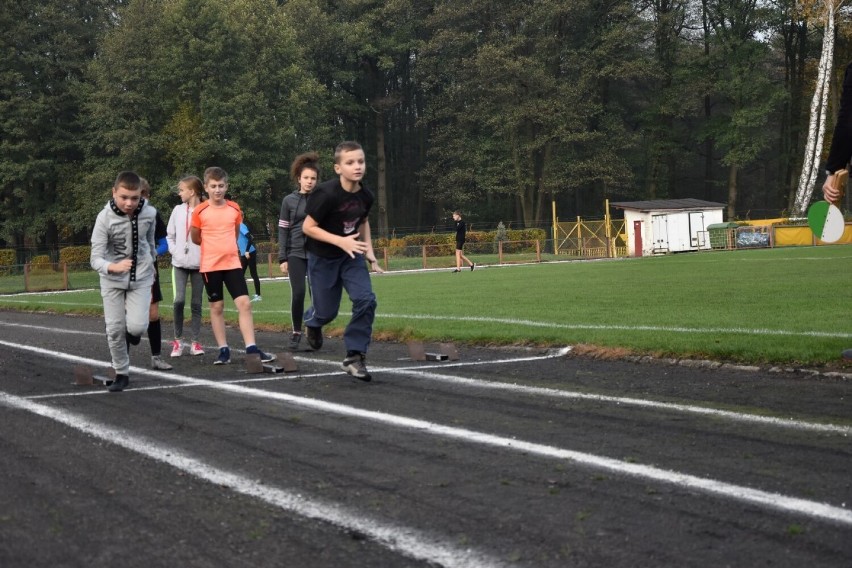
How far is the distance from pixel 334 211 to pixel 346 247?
0.47m

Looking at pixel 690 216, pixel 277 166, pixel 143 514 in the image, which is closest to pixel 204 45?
pixel 277 166

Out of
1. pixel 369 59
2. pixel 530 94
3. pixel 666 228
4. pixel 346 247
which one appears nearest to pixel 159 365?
pixel 346 247

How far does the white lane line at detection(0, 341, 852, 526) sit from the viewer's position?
3.93 metres

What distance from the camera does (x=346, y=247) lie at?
8164 millimetres

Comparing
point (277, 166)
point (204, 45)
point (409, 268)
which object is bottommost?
point (409, 268)

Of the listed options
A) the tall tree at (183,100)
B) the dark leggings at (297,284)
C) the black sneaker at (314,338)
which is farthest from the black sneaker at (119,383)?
the tall tree at (183,100)

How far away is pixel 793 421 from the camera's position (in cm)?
577

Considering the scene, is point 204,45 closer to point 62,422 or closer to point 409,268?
Answer: point 409,268

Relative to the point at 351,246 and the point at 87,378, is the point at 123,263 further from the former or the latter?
the point at 351,246

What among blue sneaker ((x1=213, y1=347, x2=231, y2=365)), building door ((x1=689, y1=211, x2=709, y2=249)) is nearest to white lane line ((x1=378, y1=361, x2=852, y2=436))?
blue sneaker ((x1=213, y1=347, x2=231, y2=365))

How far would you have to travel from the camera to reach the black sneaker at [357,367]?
8.18 metres

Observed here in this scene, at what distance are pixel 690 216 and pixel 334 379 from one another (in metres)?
48.3

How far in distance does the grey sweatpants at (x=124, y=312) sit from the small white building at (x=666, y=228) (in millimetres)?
46788

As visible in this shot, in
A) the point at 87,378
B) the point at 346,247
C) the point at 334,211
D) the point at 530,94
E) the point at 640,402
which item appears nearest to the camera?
the point at 640,402
